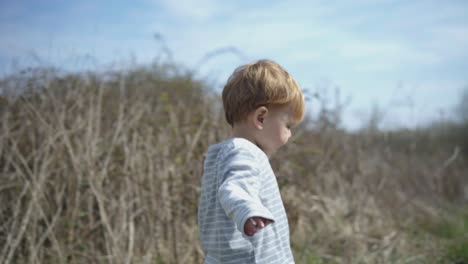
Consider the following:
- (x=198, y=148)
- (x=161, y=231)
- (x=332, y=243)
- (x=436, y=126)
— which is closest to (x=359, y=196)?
(x=332, y=243)

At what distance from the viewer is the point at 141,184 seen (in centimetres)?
375

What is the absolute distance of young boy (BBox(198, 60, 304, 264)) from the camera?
1.93 metres

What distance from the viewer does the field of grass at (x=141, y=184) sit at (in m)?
3.57

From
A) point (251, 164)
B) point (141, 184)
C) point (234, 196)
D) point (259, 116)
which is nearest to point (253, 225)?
point (234, 196)

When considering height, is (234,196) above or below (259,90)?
below

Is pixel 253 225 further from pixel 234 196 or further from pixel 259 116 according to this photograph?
pixel 259 116

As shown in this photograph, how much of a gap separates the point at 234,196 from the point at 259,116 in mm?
437

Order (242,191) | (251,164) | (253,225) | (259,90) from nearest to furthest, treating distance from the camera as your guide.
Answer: (253,225), (242,191), (251,164), (259,90)

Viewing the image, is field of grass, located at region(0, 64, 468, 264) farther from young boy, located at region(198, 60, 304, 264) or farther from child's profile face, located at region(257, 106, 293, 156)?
child's profile face, located at region(257, 106, 293, 156)

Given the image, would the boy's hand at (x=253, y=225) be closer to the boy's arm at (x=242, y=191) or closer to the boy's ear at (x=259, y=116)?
the boy's arm at (x=242, y=191)

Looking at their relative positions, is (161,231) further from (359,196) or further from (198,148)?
(359,196)

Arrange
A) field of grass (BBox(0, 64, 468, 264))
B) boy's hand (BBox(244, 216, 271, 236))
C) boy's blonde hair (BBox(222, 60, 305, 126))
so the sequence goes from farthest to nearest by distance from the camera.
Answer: field of grass (BBox(0, 64, 468, 264)) < boy's blonde hair (BBox(222, 60, 305, 126)) < boy's hand (BBox(244, 216, 271, 236))

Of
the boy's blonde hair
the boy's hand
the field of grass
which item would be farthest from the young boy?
the field of grass

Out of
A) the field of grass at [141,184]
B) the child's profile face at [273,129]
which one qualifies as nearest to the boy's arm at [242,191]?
the child's profile face at [273,129]
